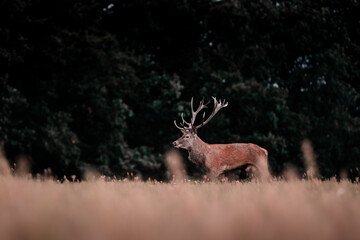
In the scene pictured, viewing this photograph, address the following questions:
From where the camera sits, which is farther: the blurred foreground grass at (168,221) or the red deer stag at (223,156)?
the red deer stag at (223,156)

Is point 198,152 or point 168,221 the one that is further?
point 198,152

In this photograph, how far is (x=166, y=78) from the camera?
679 inches

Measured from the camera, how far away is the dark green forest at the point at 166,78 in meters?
15.4

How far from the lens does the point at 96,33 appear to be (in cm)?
1730

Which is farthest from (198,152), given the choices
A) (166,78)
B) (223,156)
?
(166,78)

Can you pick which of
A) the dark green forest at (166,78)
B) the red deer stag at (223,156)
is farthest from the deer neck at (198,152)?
the dark green forest at (166,78)

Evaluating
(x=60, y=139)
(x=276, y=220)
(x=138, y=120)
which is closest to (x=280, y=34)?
(x=138, y=120)

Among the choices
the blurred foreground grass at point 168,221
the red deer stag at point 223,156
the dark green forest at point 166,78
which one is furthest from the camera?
the dark green forest at point 166,78

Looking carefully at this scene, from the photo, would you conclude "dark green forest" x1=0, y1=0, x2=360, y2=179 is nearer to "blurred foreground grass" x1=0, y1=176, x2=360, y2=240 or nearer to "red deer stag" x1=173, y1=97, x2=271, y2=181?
"red deer stag" x1=173, y1=97, x2=271, y2=181

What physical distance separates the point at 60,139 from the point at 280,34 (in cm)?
1005

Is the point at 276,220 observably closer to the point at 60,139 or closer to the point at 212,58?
the point at 60,139

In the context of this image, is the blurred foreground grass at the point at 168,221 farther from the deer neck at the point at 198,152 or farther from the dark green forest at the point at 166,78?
the dark green forest at the point at 166,78

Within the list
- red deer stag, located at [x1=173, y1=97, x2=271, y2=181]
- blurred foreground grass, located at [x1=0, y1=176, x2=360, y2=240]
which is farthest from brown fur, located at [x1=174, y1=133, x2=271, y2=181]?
blurred foreground grass, located at [x1=0, y1=176, x2=360, y2=240]

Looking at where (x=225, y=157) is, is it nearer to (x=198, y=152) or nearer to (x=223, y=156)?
(x=223, y=156)
